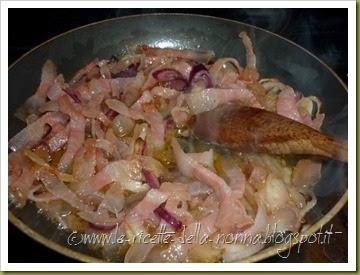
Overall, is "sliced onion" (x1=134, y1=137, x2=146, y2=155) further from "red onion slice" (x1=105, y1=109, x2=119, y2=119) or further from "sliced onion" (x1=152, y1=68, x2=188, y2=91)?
"sliced onion" (x1=152, y1=68, x2=188, y2=91)

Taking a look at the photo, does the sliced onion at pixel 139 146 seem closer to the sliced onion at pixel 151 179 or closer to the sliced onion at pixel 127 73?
the sliced onion at pixel 151 179

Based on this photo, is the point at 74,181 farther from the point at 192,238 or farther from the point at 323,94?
the point at 323,94

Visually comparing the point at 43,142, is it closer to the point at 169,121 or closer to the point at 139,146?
the point at 139,146

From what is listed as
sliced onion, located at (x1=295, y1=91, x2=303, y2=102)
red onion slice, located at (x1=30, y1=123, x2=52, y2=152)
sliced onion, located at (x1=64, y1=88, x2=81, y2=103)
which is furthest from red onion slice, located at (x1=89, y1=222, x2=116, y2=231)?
sliced onion, located at (x1=295, y1=91, x2=303, y2=102)

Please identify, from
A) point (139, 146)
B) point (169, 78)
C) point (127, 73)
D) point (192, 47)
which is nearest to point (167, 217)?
point (139, 146)

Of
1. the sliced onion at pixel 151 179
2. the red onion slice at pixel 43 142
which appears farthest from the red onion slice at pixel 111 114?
the sliced onion at pixel 151 179

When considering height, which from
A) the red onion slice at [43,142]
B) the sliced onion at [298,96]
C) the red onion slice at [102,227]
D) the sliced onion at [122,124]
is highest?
the sliced onion at [298,96]
